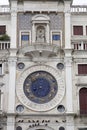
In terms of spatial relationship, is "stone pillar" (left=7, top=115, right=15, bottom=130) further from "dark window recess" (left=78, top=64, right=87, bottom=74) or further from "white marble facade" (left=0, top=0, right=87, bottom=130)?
"dark window recess" (left=78, top=64, right=87, bottom=74)

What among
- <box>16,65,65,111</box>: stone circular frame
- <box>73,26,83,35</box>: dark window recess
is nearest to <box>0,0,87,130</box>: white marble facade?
<box>16,65,65,111</box>: stone circular frame

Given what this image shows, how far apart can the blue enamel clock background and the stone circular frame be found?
0.25 m

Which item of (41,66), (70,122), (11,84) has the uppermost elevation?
(41,66)

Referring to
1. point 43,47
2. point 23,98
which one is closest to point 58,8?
point 43,47

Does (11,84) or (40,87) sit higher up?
(11,84)

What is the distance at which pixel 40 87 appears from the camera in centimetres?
3241

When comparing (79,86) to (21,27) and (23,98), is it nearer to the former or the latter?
(23,98)

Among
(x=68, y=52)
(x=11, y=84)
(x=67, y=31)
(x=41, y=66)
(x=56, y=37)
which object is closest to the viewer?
(x=11, y=84)

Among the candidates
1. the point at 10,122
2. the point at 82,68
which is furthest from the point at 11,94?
the point at 82,68


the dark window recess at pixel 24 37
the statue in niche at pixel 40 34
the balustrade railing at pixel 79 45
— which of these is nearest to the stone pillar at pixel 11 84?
the dark window recess at pixel 24 37

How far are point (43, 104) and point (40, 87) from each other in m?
1.42

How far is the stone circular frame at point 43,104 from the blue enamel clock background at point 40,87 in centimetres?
25

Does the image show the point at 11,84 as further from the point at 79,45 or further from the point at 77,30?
the point at 77,30

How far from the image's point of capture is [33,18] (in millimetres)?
33812
